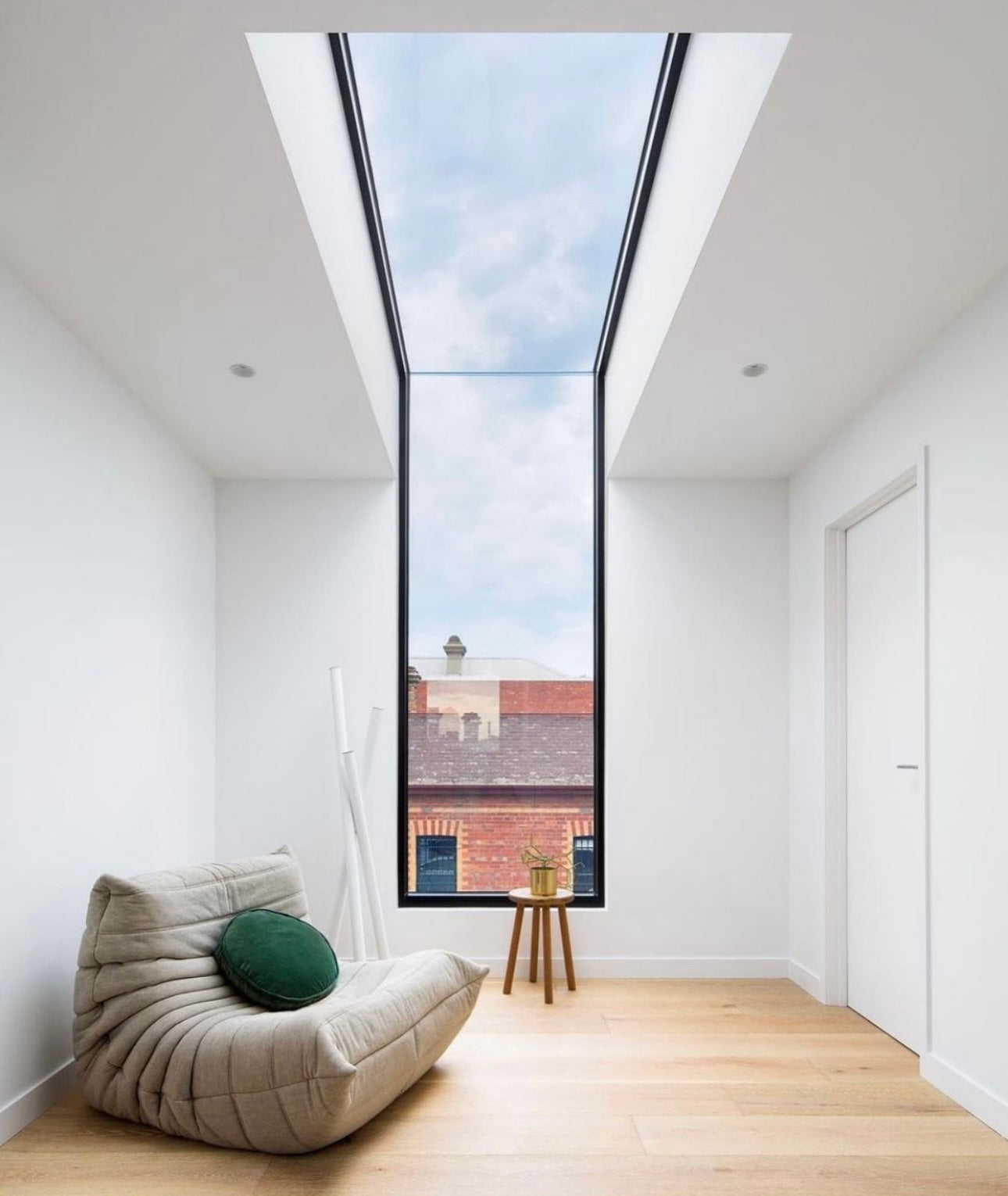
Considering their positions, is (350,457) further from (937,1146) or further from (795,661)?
(937,1146)

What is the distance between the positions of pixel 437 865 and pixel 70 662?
228cm

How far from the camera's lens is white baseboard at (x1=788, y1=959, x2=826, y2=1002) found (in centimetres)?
459

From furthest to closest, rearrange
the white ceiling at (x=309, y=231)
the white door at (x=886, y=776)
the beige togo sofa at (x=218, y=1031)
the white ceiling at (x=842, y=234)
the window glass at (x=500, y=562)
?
the window glass at (x=500, y=562), the white door at (x=886, y=776), the beige togo sofa at (x=218, y=1031), the white ceiling at (x=842, y=234), the white ceiling at (x=309, y=231)

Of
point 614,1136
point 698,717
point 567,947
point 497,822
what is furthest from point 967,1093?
point 497,822

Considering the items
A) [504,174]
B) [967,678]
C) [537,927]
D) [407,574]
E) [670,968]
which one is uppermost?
[504,174]

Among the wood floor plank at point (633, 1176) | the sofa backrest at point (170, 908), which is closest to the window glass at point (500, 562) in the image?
the sofa backrest at point (170, 908)

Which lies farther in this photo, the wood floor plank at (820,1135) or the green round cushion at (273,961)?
the green round cushion at (273,961)

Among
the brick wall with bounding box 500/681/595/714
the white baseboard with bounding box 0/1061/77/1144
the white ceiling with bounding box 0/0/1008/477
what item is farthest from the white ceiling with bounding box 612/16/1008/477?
the white baseboard with bounding box 0/1061/77/1144

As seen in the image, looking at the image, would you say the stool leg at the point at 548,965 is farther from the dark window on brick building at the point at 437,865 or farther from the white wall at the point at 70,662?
the white wall at the point at 70,662

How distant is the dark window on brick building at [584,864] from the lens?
5242 mm

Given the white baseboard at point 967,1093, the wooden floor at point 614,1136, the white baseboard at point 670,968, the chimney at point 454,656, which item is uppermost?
the chimney at point 454,656

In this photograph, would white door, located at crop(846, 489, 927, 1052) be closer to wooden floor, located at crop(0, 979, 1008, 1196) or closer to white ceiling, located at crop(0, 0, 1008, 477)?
wooden floor, located at crop(0, 979, 1008, 1196)

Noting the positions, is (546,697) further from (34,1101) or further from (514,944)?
(34,1101)

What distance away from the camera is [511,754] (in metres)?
5.30
